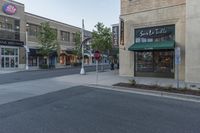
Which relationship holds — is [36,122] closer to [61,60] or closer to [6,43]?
[6,43]

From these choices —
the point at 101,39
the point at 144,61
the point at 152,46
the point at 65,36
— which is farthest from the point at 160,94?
the point at 65,36

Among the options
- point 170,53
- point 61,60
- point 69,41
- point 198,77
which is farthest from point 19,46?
point 198,77

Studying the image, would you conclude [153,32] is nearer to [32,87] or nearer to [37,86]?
[37,86]

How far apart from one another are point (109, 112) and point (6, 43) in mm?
33307

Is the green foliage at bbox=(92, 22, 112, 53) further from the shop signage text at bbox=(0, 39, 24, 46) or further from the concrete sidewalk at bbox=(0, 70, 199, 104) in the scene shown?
the shop signage text at bbox=(0, 39, 24, 46)

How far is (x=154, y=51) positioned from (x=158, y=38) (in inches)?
48.9

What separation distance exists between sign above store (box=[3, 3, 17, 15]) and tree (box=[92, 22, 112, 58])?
16627mm

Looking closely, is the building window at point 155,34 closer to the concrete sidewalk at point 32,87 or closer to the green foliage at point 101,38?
the concrete sidewalk at point 32,87

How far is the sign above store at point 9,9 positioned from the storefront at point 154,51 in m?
26.1

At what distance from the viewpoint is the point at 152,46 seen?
17516 mm

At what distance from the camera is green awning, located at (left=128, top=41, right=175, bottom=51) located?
1664cm

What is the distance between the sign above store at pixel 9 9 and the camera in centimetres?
3547

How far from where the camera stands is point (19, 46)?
126 ft

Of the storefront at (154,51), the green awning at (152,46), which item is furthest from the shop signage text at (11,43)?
the green awning at (152,46)
